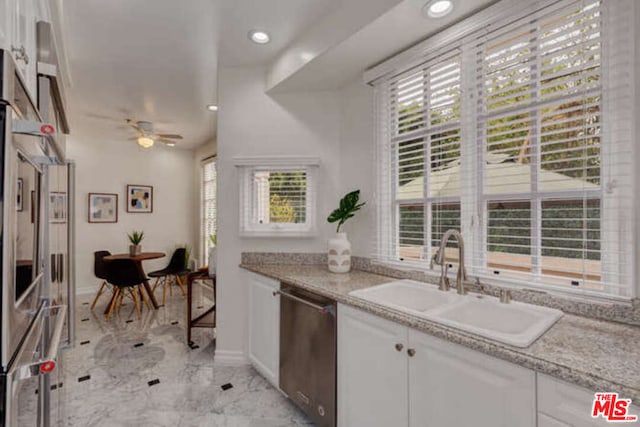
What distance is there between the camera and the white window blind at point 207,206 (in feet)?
18.3

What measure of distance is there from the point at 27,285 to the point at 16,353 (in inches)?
8.9

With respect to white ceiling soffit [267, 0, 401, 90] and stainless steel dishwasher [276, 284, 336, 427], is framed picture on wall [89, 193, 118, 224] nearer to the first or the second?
white ceiling soffit [267, 0, 401, 90]

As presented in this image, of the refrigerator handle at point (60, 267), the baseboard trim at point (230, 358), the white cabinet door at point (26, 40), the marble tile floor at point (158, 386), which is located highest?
the white cabinet door at point (26, 40)

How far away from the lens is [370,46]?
2.00 metres

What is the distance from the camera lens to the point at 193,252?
20.0 ft

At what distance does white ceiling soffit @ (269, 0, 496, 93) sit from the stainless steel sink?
4.89ft

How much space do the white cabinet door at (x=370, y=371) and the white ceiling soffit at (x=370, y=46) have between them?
157cm

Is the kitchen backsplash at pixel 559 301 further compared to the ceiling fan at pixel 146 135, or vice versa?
the ceiling fan at pixel 146 135

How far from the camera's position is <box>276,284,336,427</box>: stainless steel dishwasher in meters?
1.74

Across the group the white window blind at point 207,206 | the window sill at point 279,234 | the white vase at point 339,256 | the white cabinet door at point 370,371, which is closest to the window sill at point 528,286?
the white vase at point 339,256

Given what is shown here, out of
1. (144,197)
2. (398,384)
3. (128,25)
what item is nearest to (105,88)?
(128,25)

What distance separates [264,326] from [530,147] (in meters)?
2.02

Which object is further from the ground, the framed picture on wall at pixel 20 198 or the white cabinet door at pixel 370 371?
the framed picture on wall at pixel 20 198

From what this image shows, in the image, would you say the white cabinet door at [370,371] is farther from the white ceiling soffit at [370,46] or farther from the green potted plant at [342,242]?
the white ceiling soffit at [370,46]
